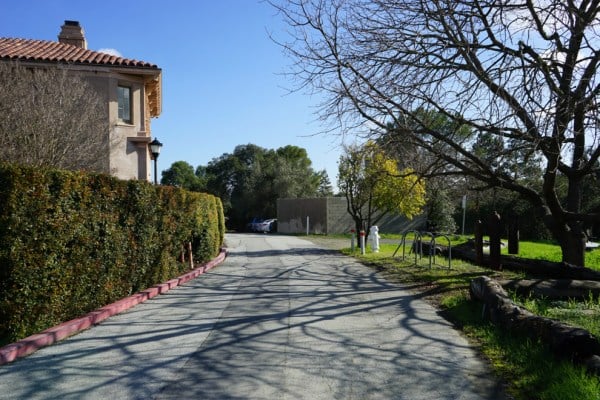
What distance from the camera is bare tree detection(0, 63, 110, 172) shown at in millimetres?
12727

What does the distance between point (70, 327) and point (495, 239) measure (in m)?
10.5

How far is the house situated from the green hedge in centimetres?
934

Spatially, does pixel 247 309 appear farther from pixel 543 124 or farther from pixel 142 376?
pixel 543 124

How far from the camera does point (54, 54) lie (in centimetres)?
2025

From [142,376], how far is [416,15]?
8.12 metres

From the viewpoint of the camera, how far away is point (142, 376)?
552 centimetres

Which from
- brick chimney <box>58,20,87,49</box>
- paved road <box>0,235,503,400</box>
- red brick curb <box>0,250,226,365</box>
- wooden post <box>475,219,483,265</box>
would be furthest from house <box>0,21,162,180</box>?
wooden post <box>475,219,483,265</box>

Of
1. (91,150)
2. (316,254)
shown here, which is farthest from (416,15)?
(316,254)

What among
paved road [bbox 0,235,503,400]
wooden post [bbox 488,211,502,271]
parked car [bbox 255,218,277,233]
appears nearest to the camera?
paved road [bbox 0,235,503,400]

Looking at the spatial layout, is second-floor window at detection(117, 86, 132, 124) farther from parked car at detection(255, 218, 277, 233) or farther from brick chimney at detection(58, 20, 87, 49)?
parked car at detection(255, 218, 277, 233)

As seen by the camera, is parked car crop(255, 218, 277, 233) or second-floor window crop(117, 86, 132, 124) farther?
parked car crop(255, 218, 277, 233)

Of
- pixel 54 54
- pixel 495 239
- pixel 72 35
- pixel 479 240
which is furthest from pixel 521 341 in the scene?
pixel 72 35

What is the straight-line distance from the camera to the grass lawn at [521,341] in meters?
4.86

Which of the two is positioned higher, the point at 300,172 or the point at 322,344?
the point at 300,172
